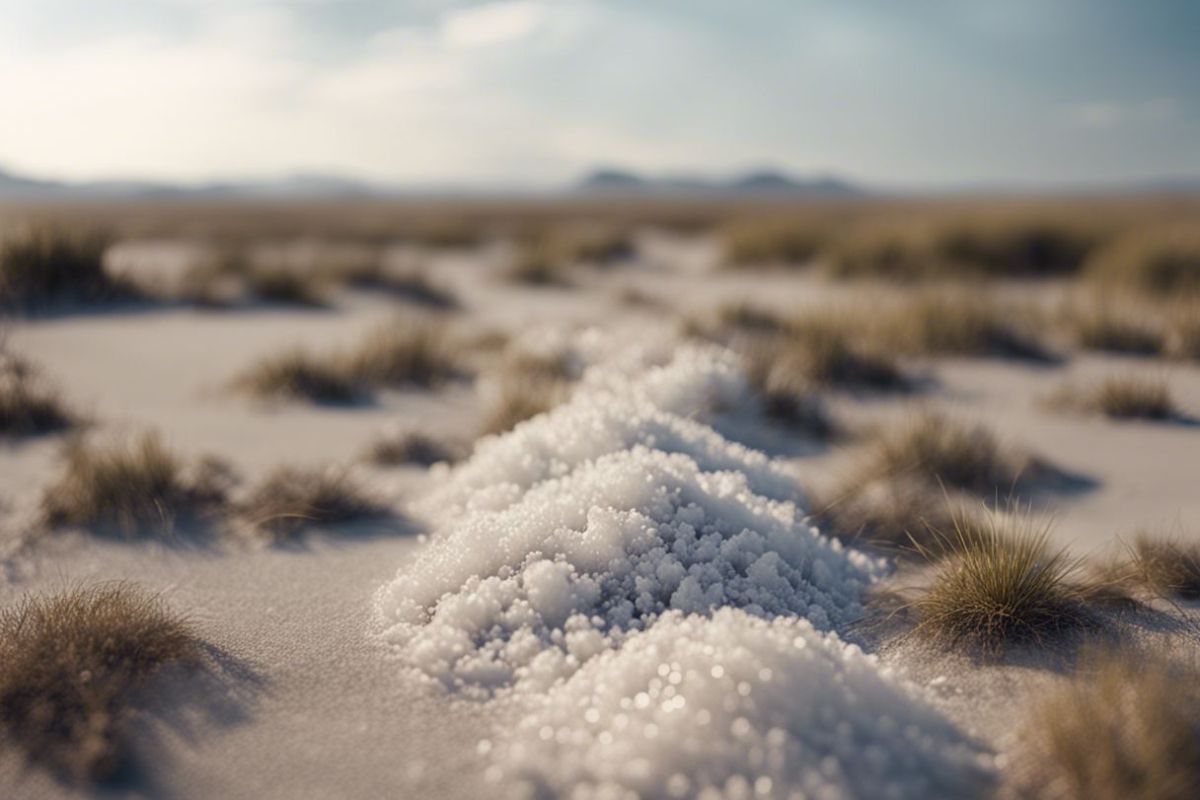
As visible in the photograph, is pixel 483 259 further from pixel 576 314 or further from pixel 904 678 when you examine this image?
pixel 904 678

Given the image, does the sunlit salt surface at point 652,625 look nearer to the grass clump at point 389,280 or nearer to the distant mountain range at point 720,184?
the grass clump at point 389,280

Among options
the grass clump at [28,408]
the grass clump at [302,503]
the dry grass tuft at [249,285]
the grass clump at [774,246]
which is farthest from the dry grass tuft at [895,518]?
the grass clump at [774,246]

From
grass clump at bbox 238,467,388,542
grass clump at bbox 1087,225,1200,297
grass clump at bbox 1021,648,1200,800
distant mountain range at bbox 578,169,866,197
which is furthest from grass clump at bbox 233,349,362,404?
distant mountain range at bbox 578,169,866,197

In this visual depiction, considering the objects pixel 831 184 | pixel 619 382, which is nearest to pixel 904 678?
pixel 619 382

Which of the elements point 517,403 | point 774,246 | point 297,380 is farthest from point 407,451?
point 774,246

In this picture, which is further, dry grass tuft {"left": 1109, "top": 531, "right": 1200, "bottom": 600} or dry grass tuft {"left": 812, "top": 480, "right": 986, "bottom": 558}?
dry grass tuft {"left": 812, "top": 480, "right": 986, "bottom": 558}

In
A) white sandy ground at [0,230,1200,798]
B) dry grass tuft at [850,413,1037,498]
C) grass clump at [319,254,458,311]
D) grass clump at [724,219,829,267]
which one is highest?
grass clump at [724,219,829,267]

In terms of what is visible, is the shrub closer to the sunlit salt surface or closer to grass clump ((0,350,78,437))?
the sunlit salt surface

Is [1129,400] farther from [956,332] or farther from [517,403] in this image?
[517,403]
